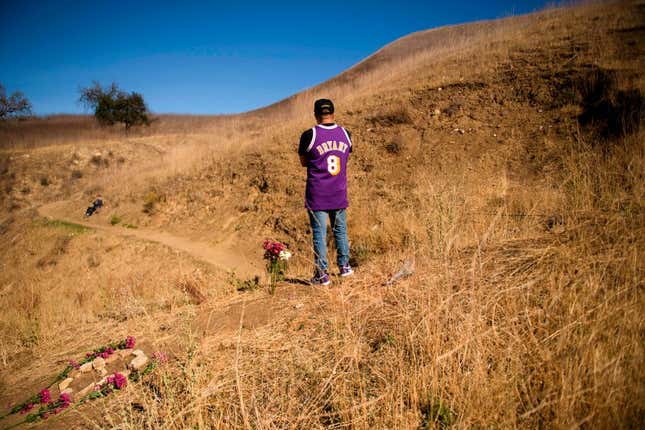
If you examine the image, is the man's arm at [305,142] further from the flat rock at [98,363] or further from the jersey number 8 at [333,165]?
the flat rock at [98,363]

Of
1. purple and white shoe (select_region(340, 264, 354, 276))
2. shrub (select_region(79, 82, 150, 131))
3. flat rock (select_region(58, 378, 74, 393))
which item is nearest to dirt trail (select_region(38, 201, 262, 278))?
purple and white shoe (select_region(340, 264, 354, 276))

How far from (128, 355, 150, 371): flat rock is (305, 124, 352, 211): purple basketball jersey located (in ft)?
7.35

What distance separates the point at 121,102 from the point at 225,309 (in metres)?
32.8

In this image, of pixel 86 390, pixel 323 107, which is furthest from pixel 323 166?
pixel 86 390

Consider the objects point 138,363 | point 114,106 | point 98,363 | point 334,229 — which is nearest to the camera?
point 138,363

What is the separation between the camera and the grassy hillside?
1467 millimetres

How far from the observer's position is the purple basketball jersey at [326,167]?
131 inches

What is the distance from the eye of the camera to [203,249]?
810cm

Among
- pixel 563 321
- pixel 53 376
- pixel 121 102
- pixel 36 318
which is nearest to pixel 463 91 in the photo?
pixel 563 321

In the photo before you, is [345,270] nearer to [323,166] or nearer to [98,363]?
[323,166]

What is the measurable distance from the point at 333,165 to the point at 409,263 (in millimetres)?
1373

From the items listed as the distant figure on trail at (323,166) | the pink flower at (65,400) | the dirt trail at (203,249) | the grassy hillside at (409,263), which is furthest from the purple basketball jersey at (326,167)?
the dirt trail at (203,249)

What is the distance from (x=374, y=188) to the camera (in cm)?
692

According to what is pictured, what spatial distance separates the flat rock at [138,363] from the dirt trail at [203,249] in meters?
2.80
